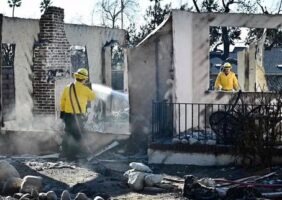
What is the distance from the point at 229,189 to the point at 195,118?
4410mm

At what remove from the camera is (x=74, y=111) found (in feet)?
33.1

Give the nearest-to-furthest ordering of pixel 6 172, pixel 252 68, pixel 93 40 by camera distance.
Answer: pixel 6 172
pixel 252 68
pixel 93 40

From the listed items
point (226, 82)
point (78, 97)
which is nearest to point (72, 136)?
point (78, 97)

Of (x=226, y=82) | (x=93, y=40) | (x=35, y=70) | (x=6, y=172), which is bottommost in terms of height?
(x=6, y=172)

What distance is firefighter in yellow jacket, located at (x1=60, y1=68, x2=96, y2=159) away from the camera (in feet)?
33.1

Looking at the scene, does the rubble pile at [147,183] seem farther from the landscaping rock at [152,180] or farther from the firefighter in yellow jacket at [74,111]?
the firefighter in yellow jacket at [74,111]

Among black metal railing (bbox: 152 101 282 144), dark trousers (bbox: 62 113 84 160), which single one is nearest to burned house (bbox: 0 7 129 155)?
dark trousers (bbox: 62 113 84 160)

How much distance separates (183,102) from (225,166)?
199 centimetres

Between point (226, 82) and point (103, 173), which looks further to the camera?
point (226, 82)

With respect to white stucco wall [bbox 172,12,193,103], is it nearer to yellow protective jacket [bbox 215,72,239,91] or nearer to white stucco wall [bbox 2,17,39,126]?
yellow protective jacket [bbox 215,72,239,91]

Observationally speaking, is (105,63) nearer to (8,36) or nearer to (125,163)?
(8,36)

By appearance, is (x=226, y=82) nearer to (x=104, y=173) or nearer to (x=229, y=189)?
(x=104, y=173)

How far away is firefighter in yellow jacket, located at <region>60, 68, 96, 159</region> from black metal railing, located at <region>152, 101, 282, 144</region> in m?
1.40

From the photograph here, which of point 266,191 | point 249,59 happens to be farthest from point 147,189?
point 249,59
